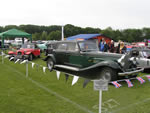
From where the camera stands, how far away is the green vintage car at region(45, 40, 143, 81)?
5.93m

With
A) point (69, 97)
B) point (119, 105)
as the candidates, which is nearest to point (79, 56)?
point (69, 97)

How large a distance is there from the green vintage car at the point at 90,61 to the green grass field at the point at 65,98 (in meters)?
0.61

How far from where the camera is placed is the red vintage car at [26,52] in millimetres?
12773

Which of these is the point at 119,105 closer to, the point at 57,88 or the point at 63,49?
the point at 57,88

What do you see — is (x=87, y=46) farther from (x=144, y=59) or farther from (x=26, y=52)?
(x=26, y=52)

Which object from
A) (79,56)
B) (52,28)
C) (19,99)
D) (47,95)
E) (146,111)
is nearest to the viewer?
(146,111)

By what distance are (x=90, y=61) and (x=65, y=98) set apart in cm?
259

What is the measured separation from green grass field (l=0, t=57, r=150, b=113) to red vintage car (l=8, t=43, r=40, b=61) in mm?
6634

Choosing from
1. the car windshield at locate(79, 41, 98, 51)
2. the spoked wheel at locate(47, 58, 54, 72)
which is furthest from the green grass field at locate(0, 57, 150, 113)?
the spoked wheel at locate(47, 58, 54, 72)

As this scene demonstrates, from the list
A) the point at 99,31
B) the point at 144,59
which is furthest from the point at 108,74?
the point at 99,31

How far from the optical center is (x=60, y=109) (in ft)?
12.9

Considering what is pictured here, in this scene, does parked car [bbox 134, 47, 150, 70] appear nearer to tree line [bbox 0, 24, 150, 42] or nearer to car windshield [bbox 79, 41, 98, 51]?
car windshield [bbox 79, 41, 98, 51]

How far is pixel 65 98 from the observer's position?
470cm

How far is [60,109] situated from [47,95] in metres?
1.12
